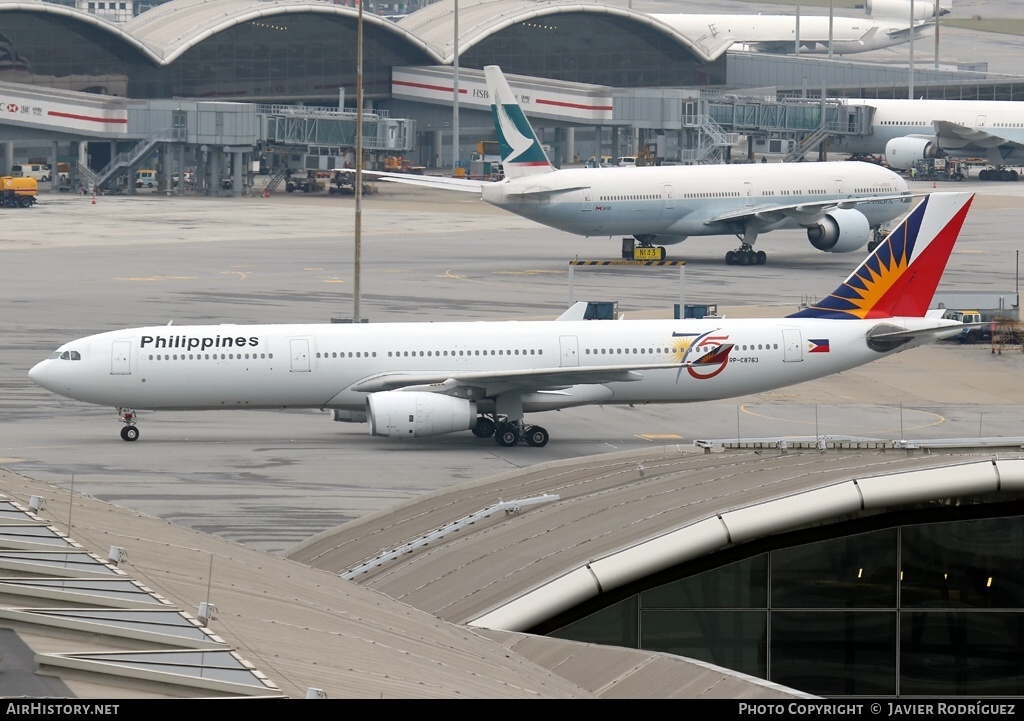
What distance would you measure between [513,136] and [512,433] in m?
42.4

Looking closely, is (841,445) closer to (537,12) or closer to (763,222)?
(763,222)

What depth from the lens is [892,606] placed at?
21.0m

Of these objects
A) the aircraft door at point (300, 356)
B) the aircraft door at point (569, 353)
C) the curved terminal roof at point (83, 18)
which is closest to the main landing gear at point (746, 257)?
the aircraft door at point (569, 353)

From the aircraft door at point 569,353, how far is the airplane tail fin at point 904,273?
7.76 metres

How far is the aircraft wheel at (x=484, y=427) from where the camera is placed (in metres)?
46.8

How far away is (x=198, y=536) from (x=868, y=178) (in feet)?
236

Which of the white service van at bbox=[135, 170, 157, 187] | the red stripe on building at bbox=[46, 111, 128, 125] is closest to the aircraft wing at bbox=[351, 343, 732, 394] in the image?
the red stripe on building at bbox=[46, 111, 128, 125]

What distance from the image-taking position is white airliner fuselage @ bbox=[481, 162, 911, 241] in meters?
86.3

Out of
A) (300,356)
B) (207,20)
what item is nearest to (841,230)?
(300,356)

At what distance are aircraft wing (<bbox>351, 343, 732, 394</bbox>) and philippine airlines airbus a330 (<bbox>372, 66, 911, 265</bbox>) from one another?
3994cm

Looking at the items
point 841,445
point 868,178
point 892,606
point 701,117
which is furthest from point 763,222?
point 892,606

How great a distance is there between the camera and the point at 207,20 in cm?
14650

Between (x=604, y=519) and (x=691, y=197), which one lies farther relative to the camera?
(x=691, y=197)

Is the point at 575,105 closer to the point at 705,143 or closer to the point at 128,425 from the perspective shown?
the point at 705,143
